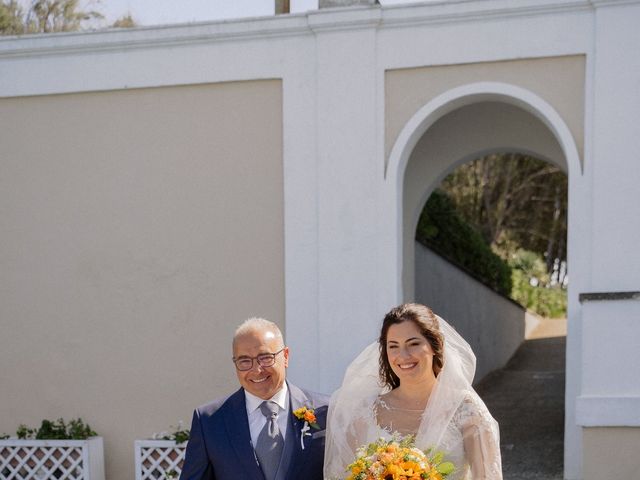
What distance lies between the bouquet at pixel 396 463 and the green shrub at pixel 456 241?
817 cm

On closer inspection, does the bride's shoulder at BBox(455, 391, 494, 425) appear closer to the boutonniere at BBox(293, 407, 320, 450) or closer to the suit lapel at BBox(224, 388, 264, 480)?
the boutonniere at BBox(293, 407, 320, 450)

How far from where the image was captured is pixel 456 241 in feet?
45.7

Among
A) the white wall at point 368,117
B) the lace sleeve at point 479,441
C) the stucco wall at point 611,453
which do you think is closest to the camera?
the lace sleeve at point 479,441

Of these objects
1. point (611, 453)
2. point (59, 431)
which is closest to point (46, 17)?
point (59, 431)

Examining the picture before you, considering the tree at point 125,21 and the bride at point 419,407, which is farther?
the tree at point 125,21

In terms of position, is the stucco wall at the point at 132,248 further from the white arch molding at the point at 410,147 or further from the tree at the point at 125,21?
the tree at the point at 125,21

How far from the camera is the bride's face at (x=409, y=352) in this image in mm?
3174

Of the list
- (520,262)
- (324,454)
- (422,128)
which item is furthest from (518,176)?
(324,454)

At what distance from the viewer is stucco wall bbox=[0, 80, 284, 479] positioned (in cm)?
707

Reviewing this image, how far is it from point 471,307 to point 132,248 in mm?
7317

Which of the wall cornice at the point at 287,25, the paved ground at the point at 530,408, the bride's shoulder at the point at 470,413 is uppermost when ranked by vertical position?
the wall cornice at the point at 287,25

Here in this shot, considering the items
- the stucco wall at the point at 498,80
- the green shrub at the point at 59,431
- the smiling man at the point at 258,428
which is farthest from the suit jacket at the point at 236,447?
the green shrub at the point at 59,431

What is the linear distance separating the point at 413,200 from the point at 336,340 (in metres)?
2.68

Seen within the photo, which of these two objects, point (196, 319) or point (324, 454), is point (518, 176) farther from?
point (324, 454)
